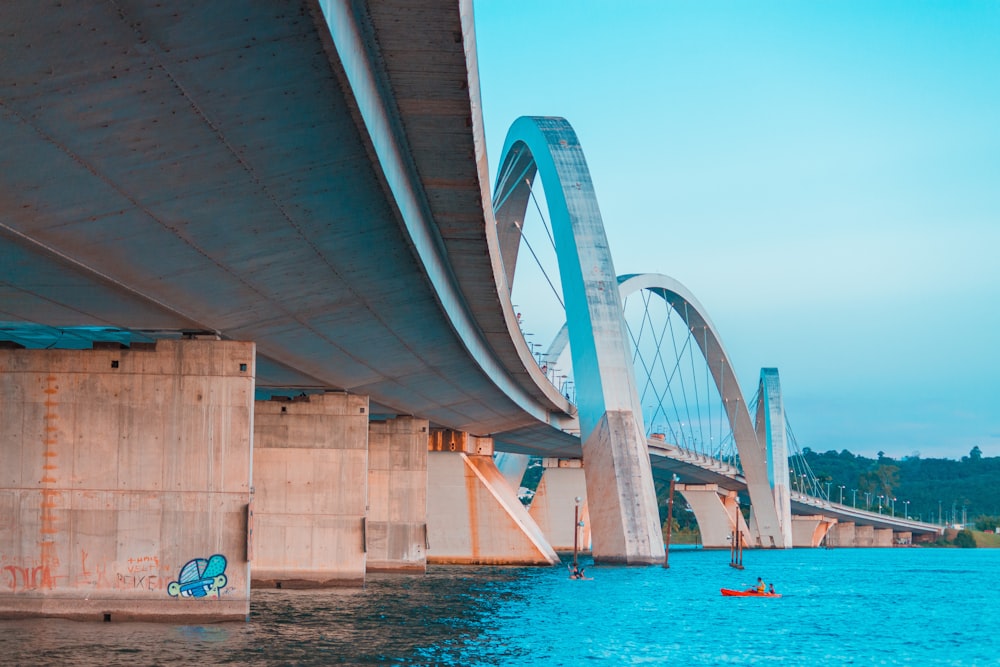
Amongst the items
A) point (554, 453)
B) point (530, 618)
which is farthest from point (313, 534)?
point (554, 453)

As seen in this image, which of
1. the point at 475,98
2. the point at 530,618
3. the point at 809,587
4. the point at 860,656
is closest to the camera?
the point at 475,98

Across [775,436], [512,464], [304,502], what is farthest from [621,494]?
[775,436]

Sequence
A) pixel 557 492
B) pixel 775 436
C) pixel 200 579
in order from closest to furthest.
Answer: pixel 200 579, pixel 557 492, pixel 775 436

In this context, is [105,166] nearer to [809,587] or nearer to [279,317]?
[279,317]

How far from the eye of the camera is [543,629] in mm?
38094

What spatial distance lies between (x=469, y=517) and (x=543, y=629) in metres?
37.5

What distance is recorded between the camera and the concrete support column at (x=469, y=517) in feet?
245

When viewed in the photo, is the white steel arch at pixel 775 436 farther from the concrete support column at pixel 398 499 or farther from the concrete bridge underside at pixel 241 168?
the concrete bridge underside at pixel 241 168

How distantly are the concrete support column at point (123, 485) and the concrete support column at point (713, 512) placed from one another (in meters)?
114

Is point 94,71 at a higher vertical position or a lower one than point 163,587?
higher

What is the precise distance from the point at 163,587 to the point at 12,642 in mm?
4739

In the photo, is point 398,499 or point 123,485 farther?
point 398,499

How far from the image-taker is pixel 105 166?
17.6 m

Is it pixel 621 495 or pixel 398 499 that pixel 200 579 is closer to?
pixel 621 495
